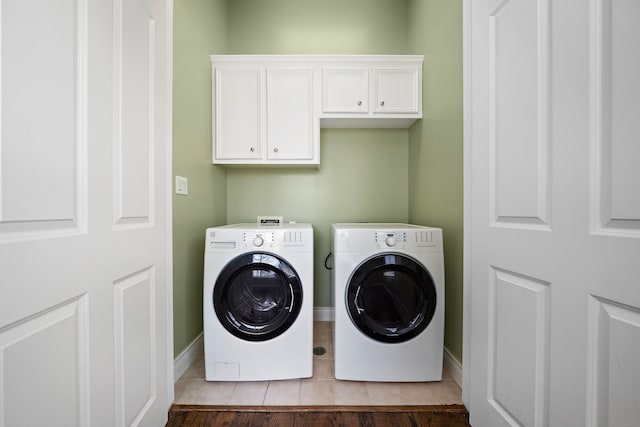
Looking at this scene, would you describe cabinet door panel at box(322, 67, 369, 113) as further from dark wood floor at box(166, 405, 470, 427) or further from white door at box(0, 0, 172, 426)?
dark wood floor at box(166, 405, 470, 427)

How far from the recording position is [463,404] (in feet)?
4.39

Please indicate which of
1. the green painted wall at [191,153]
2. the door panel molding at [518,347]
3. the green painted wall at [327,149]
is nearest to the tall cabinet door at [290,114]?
the green painted wall at [327,149]

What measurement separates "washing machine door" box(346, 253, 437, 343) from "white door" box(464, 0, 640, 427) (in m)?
0.33

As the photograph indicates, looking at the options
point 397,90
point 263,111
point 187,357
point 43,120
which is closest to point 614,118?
point 43,120

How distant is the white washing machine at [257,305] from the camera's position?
4.79 ft

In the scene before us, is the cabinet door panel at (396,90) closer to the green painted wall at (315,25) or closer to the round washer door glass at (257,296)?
the green painted wall at (315,25)

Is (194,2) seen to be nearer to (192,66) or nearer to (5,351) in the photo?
(192,66)

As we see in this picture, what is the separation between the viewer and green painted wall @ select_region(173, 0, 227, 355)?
5.07 ft

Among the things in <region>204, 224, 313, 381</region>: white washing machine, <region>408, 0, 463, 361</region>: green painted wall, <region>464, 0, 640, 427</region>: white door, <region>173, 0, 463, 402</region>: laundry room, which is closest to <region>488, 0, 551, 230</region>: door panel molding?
<region>464, 0, 640, 427</region>: white door

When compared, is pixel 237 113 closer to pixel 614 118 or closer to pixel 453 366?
pixel 614 118

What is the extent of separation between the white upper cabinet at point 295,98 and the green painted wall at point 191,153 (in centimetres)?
15

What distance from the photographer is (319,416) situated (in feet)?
4.18

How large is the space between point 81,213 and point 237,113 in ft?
4.92

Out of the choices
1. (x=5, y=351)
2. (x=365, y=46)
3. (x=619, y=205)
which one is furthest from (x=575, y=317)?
(x=365, y=46)
